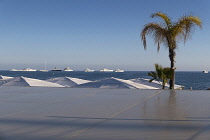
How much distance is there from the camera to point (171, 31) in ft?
37.6

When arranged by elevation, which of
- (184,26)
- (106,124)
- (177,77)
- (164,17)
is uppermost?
(164,17)

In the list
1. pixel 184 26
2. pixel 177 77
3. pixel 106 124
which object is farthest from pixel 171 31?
pixel 177 77

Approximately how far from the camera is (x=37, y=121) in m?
3.86

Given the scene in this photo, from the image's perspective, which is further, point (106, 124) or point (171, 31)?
point (171, 31)

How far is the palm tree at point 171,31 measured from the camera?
→ 11266 mm

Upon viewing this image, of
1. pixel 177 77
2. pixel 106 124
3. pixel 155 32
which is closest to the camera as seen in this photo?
pixel 106 124

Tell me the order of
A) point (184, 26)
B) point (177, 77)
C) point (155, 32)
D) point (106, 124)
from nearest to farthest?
point (106, 124) → point (184, 26) → point (155, 32) → point (177, 77)

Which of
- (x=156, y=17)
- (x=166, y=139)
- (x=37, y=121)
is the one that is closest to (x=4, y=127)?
(x=37, y=121)

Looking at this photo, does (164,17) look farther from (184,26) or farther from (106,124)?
(106,124)

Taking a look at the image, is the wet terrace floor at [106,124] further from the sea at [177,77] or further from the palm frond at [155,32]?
the sea at [177,77]

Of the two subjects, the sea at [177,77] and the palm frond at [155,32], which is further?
the sea at [177,77]

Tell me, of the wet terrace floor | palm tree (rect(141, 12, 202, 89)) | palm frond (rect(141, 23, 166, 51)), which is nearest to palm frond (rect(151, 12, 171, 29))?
palm tree (rect(141, 12, 202, 89))

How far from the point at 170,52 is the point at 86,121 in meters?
8.16

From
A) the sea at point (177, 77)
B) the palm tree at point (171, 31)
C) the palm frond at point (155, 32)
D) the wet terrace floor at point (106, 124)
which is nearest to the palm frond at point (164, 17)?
the palm tree at point (171, 31)
